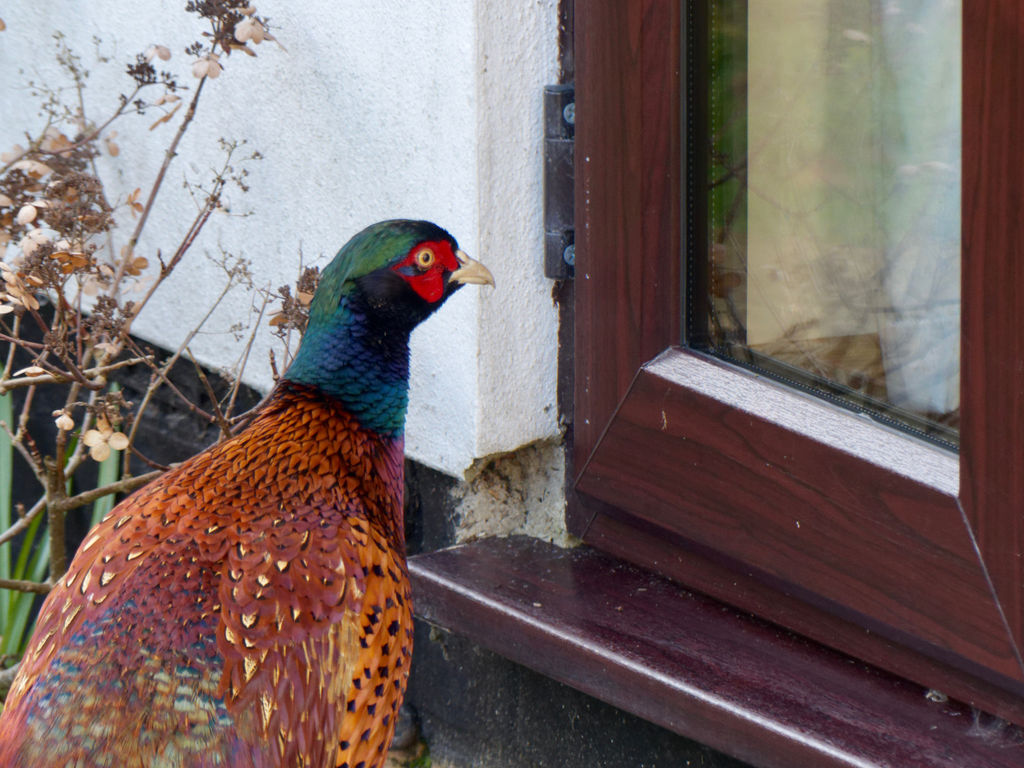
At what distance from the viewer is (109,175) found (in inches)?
107

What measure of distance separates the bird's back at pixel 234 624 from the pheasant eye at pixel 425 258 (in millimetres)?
249

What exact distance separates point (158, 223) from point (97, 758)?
5.12 ft

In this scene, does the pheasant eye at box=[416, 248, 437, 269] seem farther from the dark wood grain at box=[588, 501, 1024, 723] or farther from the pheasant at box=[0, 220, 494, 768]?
the dark wood grain at box=[588, 501, 1024, 723]

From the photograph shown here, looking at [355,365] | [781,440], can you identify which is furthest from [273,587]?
[781,440]

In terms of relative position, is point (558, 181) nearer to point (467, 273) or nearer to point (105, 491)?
point (467, 273)

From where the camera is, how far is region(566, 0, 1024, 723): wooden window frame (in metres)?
1.39

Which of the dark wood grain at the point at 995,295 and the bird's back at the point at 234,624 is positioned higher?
the dark wood grain at the point at 995,295

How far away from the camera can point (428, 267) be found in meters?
1.72

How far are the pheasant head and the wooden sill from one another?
38 cm

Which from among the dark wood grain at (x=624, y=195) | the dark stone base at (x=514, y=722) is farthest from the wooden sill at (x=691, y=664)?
the dark wood grain at (x=624, y=195)

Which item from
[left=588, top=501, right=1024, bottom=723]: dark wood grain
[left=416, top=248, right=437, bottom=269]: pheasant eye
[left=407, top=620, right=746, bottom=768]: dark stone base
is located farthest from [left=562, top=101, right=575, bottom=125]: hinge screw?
[left=407, top=620, right=746, bottom=768]: dark stone base

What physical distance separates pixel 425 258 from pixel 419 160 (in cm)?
39

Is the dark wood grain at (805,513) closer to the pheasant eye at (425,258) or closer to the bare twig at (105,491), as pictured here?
the pheasant eye at (425,258)

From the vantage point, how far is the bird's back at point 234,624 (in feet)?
4.47
